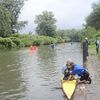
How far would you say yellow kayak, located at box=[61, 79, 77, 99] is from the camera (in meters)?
17.0

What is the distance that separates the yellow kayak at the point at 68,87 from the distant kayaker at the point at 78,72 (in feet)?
1.19

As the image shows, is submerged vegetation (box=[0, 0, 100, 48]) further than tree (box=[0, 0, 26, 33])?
No

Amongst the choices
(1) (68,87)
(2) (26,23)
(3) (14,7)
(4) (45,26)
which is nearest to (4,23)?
(3) (14,7)

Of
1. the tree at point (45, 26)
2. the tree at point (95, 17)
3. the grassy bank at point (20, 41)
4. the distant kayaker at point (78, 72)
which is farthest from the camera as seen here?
the tree at point (45, 26)

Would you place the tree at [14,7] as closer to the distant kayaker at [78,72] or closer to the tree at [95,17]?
the tree at [95,17]

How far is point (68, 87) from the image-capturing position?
18094 millimetres

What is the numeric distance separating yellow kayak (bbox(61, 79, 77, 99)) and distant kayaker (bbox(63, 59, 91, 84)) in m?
0.36

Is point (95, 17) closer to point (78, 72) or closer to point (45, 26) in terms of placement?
point (45, 26)

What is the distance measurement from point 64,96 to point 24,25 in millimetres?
101206

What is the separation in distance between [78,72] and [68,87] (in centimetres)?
138

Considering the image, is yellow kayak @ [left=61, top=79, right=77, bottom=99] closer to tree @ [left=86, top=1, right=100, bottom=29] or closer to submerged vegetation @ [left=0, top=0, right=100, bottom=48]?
submerged vegetation @ [left=0, top=0, right=100, bottom=48]

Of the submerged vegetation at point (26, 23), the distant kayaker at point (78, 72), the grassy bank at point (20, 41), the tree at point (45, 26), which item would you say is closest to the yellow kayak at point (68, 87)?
the distant kayaker at point (78, 72)

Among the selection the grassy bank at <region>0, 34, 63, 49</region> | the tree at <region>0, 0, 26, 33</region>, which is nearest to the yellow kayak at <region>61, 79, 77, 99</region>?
the grassy bank at <region>0, 34, 63, 49</region>

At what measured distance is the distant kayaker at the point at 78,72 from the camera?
61.3 ft
